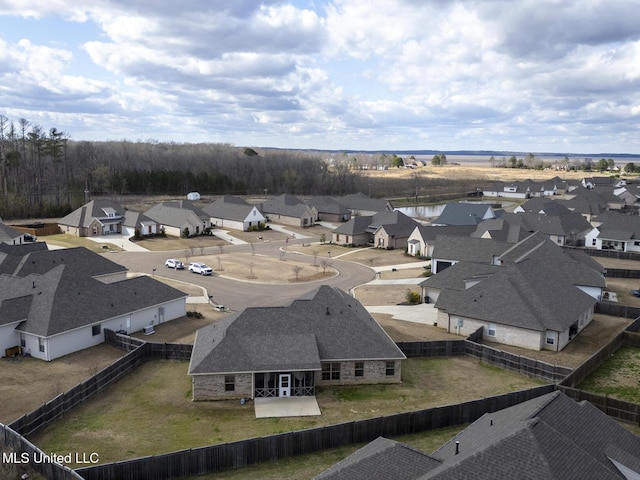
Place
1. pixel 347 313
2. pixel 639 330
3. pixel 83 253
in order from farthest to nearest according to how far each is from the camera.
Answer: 1. pixel 83 253
2. pixel 639 330
3. pixel 347 313

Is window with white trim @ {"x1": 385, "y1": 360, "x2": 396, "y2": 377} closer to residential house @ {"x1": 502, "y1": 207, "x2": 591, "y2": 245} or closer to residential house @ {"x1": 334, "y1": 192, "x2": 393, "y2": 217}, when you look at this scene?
residential house @ {"x1": 502, "y1": 207, "x2": 591, "y2": 245}

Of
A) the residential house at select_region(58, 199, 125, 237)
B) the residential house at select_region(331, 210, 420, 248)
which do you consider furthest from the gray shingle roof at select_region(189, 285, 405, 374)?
the residential house at select_region(58, 199, 125, 237)

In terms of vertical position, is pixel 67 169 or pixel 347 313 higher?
pixel 67 169

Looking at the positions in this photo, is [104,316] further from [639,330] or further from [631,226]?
[631,226]

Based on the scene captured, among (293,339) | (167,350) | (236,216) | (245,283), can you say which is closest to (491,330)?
(293,339)

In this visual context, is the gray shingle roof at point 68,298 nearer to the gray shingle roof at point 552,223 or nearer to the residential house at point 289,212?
the gray shingle roof at point 552,223

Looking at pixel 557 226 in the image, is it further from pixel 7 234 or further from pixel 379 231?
pixel 7 234

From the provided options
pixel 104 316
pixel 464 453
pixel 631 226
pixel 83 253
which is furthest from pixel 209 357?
pixel 631 226
